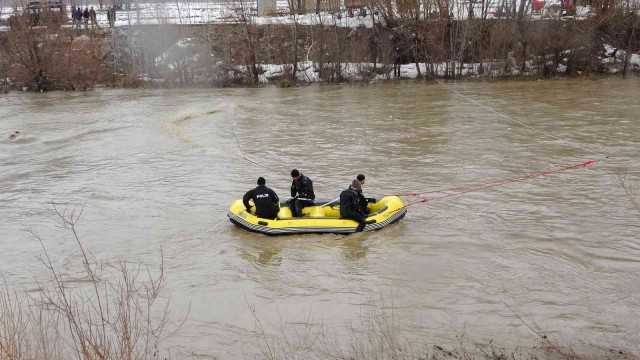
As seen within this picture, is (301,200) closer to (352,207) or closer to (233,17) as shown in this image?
(352,207)

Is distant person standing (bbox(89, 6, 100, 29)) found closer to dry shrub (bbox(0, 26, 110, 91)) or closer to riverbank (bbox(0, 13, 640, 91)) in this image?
riverbank (bbox(0, 13, 640, 91))

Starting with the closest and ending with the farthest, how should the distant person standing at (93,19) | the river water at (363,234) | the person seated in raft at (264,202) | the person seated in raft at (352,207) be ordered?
1. the river water at (363,234)
2. the person seated in raft at (352,207)
3. the person seated in raft at (264,202)
4. the distant person standing at (93,19)

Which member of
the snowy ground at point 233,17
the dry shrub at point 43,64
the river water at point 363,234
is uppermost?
the snowy ground at point 233,17

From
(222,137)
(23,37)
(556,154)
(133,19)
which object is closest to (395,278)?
(556,154)

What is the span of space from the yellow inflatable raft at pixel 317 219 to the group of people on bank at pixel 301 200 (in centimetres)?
11

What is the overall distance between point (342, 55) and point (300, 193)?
27.7 meters

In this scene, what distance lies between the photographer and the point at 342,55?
1539 inches

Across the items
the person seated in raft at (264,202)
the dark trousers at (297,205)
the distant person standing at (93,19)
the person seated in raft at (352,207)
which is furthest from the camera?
the distant person standing at (93,19)

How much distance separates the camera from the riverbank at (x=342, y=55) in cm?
3769

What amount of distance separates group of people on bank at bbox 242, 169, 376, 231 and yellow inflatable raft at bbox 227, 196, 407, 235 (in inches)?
4.4

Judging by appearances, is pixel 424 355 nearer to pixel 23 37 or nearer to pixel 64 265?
pixel 64 265

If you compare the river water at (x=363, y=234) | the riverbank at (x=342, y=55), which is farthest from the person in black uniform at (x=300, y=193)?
the riverbank at (x=342, y=55)

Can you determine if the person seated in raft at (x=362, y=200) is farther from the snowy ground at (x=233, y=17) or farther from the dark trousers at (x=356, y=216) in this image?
the snowy ground at (x=233, y=17)

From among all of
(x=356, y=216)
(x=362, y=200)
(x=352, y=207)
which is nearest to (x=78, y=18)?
(x=362, y=200)
